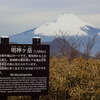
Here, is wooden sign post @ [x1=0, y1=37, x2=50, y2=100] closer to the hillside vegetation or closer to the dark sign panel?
the dark sign panel

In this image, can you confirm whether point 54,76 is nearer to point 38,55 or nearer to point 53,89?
point 53,89

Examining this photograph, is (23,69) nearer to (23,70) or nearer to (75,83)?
(23,70)

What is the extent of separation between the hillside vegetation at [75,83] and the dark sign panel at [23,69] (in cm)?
79

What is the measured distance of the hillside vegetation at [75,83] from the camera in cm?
593

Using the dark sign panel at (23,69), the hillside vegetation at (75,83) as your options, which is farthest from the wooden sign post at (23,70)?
the hillside vegetation at (75,83)

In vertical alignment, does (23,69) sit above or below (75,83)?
above

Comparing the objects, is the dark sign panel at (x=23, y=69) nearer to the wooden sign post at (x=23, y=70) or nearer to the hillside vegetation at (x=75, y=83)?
the wooden sign post at (x=23, y=70)

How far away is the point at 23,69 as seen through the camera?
17.8 feet

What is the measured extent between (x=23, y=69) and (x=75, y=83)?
137 cm

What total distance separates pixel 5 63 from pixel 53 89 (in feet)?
4.80

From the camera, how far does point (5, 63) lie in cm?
540

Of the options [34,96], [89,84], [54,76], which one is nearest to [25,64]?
[34,96]

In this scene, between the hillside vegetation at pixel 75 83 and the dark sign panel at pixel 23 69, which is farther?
the hillside vegetation at pixel 75 83

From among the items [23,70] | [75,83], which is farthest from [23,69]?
[75,83]
